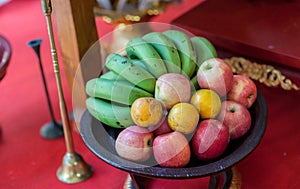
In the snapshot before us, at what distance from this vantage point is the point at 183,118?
0.72 meters

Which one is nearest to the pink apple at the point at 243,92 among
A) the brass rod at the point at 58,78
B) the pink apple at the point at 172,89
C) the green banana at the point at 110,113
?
the pink apple at the point at 172,89

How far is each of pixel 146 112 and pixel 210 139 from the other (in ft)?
0.41

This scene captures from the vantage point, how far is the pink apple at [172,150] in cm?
71

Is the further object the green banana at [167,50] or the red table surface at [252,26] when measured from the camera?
the red table surface at [252,26]

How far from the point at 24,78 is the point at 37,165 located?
498 mm

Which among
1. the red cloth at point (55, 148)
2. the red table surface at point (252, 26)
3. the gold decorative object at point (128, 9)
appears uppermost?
the red table surface at point (252, 26)

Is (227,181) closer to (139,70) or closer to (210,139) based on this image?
(210,139)

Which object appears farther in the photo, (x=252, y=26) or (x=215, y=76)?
(x=252, y=26)

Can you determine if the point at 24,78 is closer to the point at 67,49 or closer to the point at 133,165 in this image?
the point at 67,49

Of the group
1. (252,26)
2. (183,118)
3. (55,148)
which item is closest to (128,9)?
(252,26)

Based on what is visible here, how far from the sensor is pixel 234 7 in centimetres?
129

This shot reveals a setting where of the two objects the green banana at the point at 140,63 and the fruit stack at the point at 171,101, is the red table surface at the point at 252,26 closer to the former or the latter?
the fruit stack at the point at 171,101

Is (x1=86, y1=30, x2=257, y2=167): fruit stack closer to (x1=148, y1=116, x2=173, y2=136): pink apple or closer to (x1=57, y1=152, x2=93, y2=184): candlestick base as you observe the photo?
(x1=148, y1=116, x2=173, y2=136): pink apple

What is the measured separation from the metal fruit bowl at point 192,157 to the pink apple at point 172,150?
1 cm
